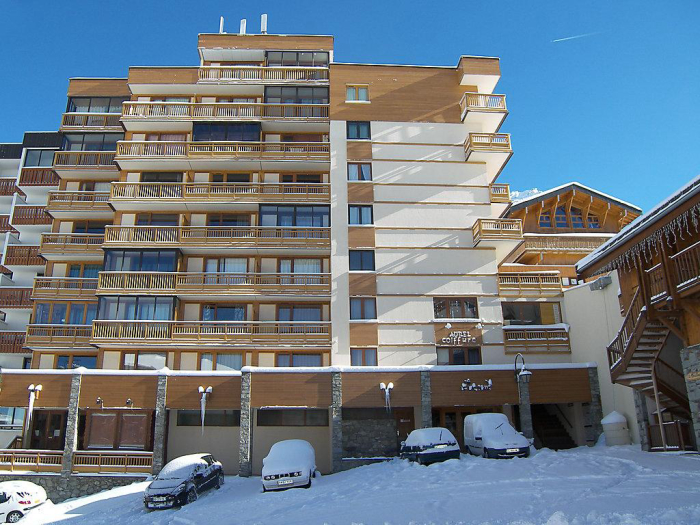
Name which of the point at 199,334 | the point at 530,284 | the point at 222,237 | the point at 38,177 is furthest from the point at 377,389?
the point at 38,177

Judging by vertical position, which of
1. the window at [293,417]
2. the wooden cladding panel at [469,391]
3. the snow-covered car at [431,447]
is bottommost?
the snow-covered car at [431,447]

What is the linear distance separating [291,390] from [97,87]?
25.3m

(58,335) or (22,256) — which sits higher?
(22,256)

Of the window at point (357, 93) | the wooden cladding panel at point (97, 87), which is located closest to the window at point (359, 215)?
the window at point (357, 93)

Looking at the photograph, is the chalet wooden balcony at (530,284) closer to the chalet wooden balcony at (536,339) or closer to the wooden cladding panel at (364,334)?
the chalet wooden balcony at (536,339)

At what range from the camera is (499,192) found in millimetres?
34938

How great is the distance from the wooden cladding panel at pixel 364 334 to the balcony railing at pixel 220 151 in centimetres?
1013

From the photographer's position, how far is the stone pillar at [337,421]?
27312mm

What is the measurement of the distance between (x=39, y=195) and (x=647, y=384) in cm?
4010

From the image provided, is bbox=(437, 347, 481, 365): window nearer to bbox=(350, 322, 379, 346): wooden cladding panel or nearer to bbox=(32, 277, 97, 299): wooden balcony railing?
bbox=(350, 322, 379, 346): wooden cladding panel

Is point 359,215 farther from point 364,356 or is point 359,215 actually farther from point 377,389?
point 377,389

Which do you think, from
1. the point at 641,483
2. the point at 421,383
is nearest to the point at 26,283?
the point at 421,383

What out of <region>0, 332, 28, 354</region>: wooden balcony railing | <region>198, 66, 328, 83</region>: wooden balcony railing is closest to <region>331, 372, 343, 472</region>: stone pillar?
<region>198, 66, 328, 83</region>: wooden balcony railing

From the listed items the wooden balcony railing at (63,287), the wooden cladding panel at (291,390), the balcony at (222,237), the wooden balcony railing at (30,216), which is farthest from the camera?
the wooden balcony railing at (30,216)
